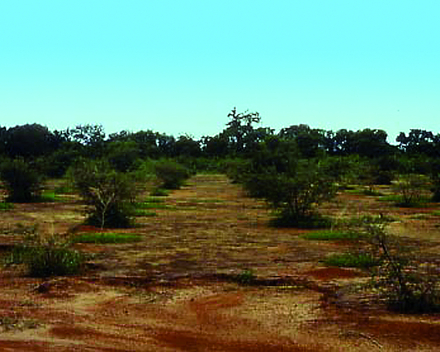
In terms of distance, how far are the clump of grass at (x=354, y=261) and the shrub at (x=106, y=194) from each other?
793cm

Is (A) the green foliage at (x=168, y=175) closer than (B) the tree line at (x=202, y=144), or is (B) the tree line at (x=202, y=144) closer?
(A) the green foliage at (x=168, y=175)

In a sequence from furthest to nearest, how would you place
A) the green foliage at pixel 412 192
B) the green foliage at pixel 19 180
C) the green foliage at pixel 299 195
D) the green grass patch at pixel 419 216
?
the green foliage at pixel 19 180, the green foliage at pixel 412 192, the green grass patch at pixel 419 216, the green foliage at pixel 299 195

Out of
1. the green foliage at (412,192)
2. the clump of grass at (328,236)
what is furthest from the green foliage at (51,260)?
the green foliage at (412,192)

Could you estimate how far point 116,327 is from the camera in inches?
271

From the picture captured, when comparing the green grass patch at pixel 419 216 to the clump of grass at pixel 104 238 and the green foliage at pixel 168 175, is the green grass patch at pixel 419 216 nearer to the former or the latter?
the clump of grass at pixel 104 238

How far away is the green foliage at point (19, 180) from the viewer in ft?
88.8

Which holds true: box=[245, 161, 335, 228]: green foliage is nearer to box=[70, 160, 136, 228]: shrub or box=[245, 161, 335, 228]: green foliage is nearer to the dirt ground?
the dirt ground

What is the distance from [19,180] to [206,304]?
21117mm

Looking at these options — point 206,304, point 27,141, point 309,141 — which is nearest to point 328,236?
point 206,304

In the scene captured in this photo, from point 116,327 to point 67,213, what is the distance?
15.5m

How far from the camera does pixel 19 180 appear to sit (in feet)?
89.5

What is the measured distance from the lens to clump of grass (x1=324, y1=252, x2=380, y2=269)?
35.1 feet

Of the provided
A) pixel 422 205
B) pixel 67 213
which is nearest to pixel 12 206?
pixel 67 213

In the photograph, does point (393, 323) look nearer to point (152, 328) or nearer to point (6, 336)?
point (152, 328)
